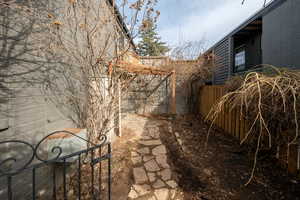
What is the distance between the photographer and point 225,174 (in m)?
2.46

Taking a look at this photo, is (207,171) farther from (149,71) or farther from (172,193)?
(149,71)

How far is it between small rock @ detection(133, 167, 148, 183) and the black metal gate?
0.54 meters

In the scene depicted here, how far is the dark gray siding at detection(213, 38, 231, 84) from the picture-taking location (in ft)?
19.9

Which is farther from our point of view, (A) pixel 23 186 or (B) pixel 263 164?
(B) pixel 263 164

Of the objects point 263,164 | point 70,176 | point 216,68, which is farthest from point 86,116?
point 216,68

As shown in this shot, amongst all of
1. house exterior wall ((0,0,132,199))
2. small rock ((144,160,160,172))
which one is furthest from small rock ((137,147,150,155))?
house exterior wall ((0,0,132,199))

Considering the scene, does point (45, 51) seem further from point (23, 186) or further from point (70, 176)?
point (70, 176)

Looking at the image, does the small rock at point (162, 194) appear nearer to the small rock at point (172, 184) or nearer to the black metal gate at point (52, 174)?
the small rock at point (172, 184)

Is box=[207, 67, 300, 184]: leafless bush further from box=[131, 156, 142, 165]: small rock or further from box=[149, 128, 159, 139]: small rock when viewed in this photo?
box=[149, 128, 159, 139]: small rock

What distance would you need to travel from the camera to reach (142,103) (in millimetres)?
7656

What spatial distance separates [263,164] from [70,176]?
146 inches

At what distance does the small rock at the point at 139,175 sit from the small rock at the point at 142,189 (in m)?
0.12

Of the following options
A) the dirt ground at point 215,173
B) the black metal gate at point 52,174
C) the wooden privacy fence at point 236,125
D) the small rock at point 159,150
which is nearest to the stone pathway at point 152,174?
the small rock at point 159,150

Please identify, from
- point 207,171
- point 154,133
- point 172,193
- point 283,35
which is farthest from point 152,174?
point 283,35
